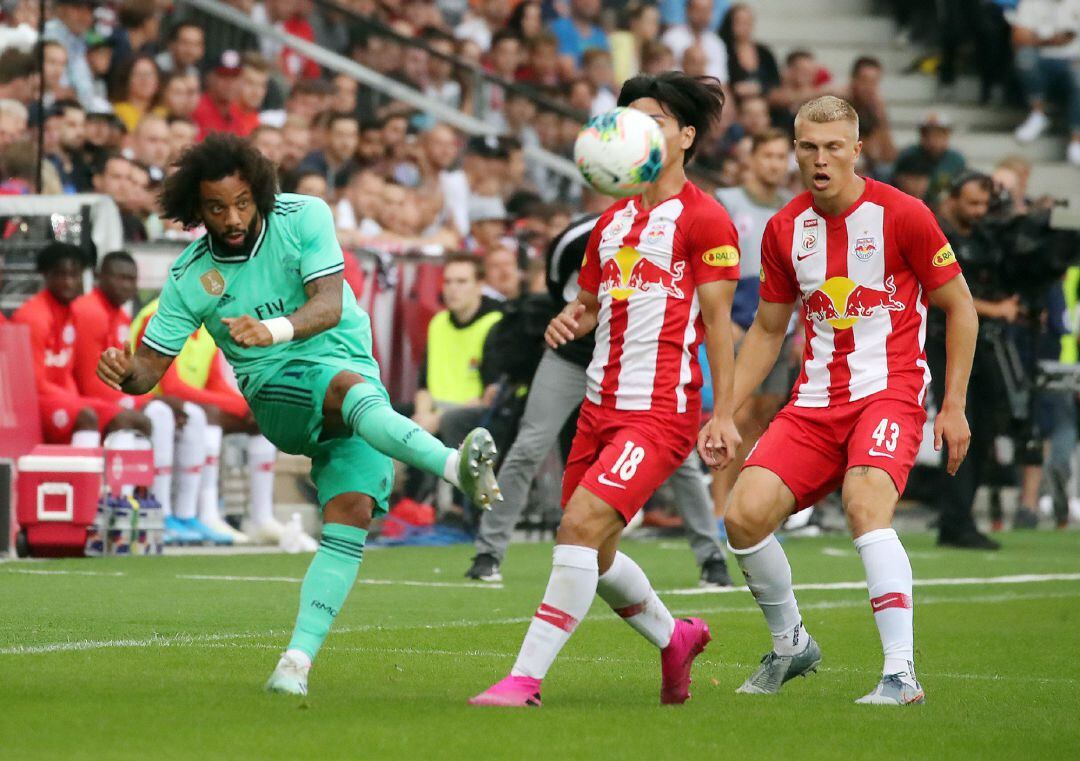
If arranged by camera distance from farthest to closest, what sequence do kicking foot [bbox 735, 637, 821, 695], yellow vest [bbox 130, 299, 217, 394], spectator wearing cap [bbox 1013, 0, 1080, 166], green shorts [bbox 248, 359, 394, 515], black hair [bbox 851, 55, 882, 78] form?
spectator wearing cap [bbox 1013, 0, 1080, 166], black hair [bbox 851, 55, 882, 78], yellow vest [bbox 130, 299, 217, 394], kicking foot [bbox 735, 637, 821, 695], green shorts [bbox 248, 359, 394, 515]

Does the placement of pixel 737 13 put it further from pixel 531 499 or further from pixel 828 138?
pixel 828 138

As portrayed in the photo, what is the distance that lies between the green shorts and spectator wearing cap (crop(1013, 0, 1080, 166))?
20.7m

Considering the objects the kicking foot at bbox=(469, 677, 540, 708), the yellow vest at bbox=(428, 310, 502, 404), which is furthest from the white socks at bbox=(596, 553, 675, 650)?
the yellow vest at bbox=(428, 310, 502, 404)

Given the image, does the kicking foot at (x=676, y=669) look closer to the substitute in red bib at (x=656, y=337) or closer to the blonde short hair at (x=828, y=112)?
the substitute in red bib at (x=656, y=337)

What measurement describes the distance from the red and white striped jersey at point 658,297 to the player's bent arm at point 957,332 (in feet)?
2.55

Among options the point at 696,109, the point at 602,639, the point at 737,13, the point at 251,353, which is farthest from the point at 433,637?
the point at 737,13

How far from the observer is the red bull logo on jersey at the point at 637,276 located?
7.48 m

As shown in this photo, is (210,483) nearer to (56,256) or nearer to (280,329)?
(56,256)

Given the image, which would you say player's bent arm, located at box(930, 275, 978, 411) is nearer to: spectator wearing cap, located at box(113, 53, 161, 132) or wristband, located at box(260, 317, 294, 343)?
wristband, located at box(260, 317, 294, 343)

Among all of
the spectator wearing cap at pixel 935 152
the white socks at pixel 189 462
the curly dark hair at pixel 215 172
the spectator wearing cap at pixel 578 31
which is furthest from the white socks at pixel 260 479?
the spectator wearing cap at pixel 935 152

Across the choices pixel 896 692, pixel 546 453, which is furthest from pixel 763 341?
pixel 546 453

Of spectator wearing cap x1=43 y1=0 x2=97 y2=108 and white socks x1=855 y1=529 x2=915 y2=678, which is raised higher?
spectator wearing cap x1=43 y1=0 x2=97 y2=108

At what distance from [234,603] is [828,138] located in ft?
14.8

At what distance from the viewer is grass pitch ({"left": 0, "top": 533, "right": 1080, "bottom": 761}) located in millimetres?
6188
